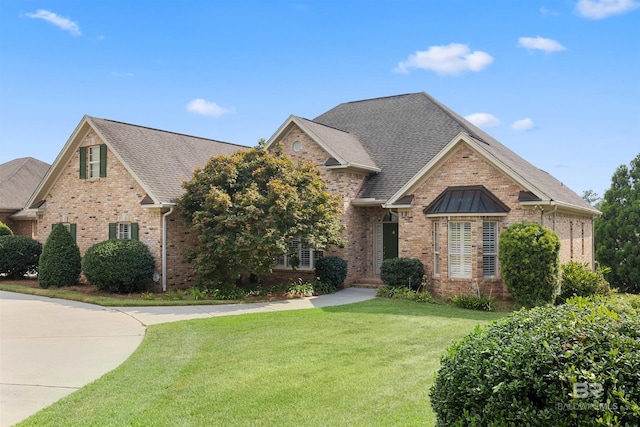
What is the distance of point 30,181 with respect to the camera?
34.3 m

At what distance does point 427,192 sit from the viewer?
1786 centimetres

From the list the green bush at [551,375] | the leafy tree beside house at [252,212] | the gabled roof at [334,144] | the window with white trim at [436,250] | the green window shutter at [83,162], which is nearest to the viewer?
the green bush at [551,375]

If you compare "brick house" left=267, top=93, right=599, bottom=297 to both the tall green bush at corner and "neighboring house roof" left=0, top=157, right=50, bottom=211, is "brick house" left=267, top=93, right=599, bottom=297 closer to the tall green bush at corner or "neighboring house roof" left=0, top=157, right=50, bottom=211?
the tall green bush at corner

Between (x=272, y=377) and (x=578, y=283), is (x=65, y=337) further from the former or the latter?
(x=578, y=283)

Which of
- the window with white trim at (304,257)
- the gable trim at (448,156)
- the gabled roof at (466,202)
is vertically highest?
the gable trim at (448,156)

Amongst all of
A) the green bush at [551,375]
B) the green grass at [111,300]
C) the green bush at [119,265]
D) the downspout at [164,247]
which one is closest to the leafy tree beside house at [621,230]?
the green grass at [111,300]

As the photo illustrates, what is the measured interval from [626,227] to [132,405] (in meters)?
25.3

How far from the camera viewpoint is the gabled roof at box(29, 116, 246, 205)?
19.7 meters

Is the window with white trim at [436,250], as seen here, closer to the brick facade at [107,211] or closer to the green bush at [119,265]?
the brick facade at [107,211]

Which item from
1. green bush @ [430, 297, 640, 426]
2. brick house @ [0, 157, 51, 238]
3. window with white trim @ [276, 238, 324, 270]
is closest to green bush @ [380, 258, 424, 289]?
window with white trim @ [276, 238, 324, 270]

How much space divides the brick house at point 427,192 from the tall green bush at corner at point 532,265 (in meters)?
1.27

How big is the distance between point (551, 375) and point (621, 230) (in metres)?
25.1

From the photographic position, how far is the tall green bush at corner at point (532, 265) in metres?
14.8

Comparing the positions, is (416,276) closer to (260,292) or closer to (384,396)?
(260,292)
